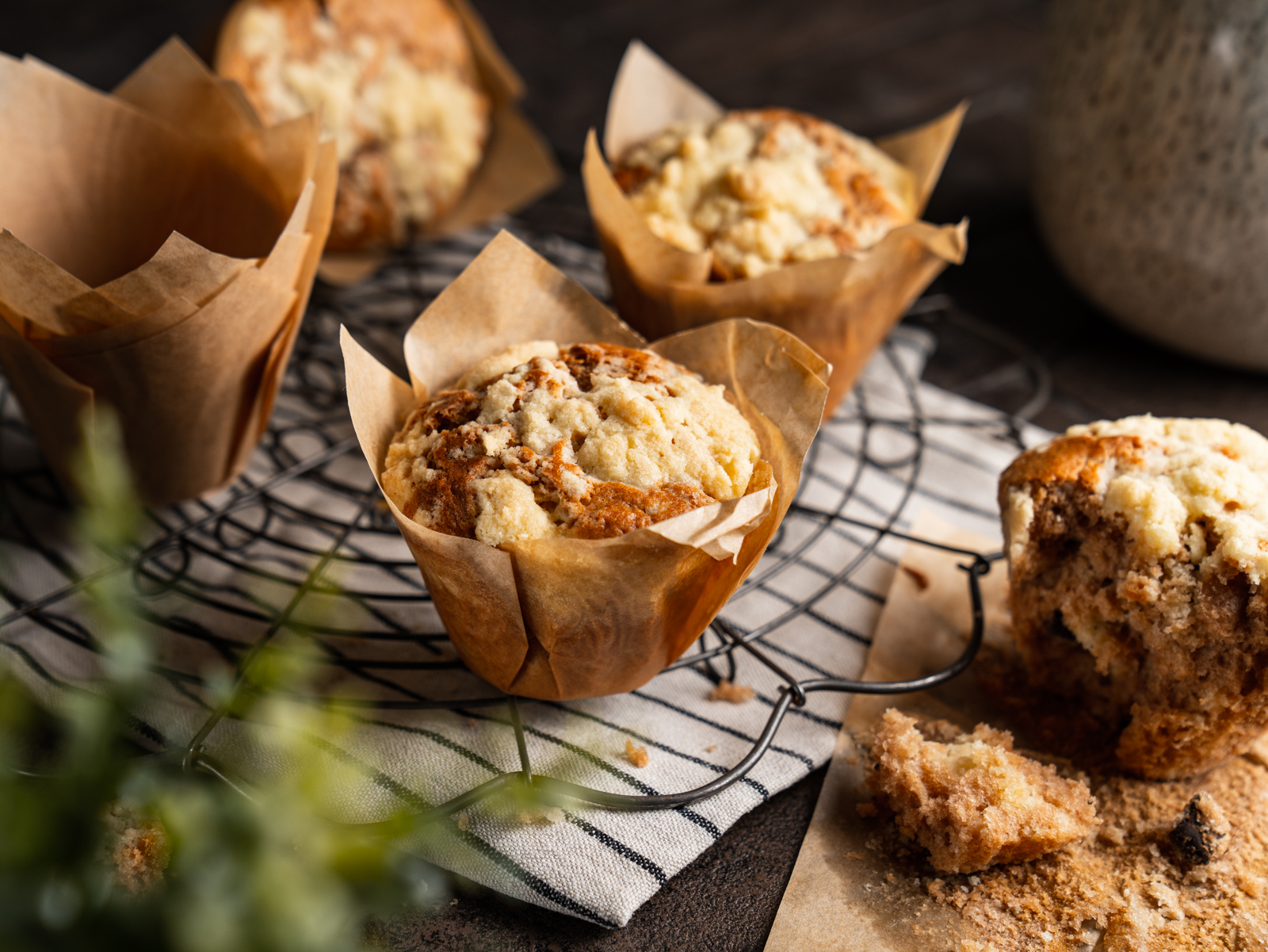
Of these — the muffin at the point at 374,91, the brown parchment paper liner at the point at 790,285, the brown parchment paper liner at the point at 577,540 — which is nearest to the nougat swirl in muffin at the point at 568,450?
the brown parchment paper liner at the point at 577,540

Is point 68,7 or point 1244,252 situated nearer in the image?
point 1244,252

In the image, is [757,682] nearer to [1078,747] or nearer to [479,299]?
[1078,747]

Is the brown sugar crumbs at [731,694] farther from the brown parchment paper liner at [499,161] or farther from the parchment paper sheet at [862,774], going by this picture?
the brown parchment paper liner at [499,161]

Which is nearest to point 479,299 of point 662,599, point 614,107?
point 662,599

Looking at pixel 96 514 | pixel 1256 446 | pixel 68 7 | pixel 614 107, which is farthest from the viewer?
pixel 68 7

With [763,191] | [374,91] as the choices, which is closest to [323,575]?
[763,191]

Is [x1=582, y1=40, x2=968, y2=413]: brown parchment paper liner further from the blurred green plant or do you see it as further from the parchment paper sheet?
the blurred green plant

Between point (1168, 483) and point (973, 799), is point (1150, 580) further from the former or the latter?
point (973, 799)
